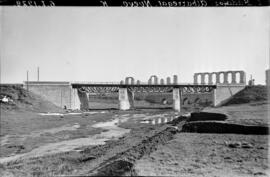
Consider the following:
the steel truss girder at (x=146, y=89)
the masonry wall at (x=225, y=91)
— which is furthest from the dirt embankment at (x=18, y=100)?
the masonry wall at (x=225, y=91)

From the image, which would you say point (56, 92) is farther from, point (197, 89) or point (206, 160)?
point (206, 160)

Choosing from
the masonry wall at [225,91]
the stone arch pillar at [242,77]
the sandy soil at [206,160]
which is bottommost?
the sandy soil at [206,160]

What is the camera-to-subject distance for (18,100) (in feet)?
156

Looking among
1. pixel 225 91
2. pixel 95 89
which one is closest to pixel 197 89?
pixel 225 91

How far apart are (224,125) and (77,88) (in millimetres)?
51627

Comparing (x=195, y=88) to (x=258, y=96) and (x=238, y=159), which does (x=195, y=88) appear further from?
(x=238, y=159)

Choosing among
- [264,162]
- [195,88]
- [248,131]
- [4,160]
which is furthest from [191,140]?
[195,88]

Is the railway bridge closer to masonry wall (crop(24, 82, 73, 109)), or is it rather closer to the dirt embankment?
masonry wall (crop(24, 82, 73, 109))

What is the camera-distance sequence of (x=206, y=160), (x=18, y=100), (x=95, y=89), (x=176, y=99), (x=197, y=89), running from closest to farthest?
1. (x=206, y=160)
2. (x=18, y=100)
3. (x=95, y=89)
4. (x=176, y=99)
5. (x=197, y=89)

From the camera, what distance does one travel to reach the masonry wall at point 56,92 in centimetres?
6078

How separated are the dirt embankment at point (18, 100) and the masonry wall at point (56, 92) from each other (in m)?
6.57

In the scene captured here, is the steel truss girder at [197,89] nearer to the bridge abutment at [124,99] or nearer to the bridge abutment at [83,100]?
the bridge abutment at [124,99]

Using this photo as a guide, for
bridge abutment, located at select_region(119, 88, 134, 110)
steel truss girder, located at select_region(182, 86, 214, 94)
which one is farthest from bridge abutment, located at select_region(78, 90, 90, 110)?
steel truss girder, located at select_region(182, 86, 214, 94)

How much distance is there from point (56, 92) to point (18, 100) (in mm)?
14120
